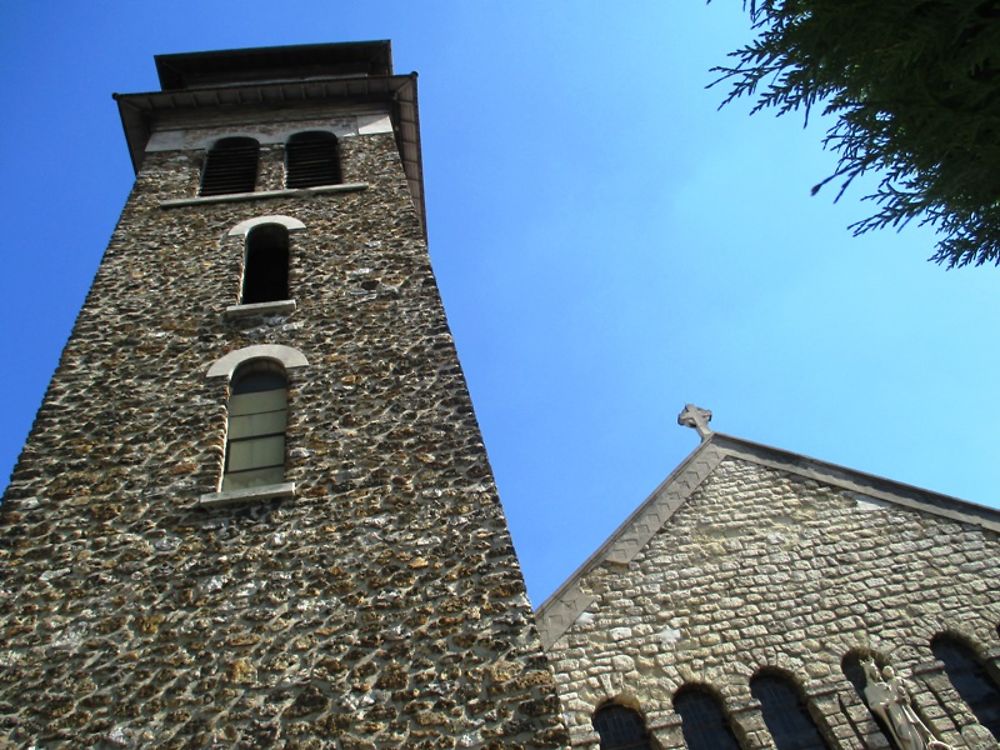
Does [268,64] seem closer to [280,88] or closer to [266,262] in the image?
[280,88]

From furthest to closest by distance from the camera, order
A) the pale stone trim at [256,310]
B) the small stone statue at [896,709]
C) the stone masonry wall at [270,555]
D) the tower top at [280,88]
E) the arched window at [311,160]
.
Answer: the tower top at [280,88] → the arched window at [311,160] → the pale stone trim at [256,310] → the small stone statue at [896,709] → the stone masonry wall at [270,555]

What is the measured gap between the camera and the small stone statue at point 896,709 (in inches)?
280

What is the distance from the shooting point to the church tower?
17.7ft

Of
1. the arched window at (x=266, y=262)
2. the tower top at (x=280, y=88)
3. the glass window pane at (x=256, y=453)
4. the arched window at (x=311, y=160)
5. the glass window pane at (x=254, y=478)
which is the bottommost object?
the glass window pane at (x=254, y=478)

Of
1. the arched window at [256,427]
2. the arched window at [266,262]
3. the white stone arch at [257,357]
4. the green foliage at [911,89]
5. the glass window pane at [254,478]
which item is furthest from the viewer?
the arched window at [266,262]

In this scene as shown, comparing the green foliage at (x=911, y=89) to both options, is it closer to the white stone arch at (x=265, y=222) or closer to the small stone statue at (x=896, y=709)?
the small stone statue at (x=896, y=709)

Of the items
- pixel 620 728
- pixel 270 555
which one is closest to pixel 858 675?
pixel 620 728

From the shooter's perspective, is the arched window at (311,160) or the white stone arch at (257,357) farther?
the arched window at (311,160)

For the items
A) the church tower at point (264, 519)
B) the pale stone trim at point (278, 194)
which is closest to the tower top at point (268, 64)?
the pale stone trim at point (278, 194)

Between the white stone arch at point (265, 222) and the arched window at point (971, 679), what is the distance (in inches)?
353

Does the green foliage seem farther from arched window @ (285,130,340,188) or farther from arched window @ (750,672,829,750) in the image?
arched window @ (285,130,340,188)

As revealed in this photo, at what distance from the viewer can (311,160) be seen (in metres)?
13.3

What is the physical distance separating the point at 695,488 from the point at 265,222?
6697mm

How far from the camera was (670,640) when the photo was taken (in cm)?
816
